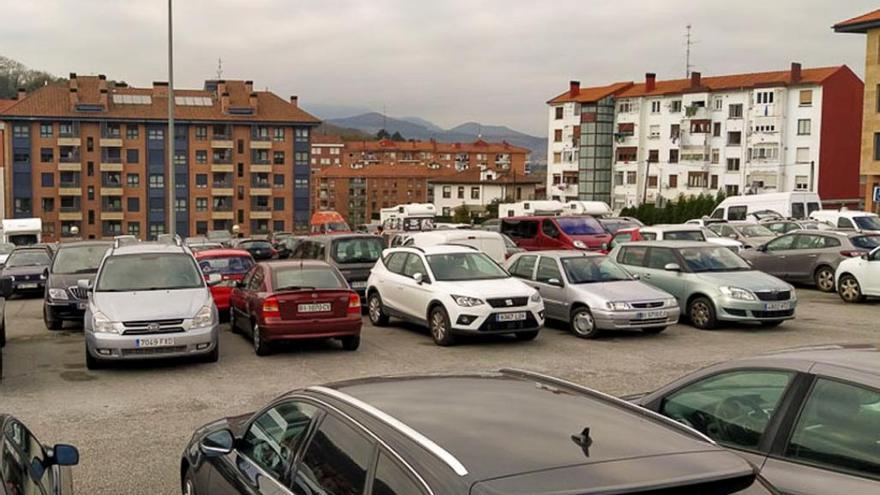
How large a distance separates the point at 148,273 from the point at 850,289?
15.2m

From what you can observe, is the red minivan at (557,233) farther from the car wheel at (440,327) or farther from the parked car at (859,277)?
the car wheel at (440,327)

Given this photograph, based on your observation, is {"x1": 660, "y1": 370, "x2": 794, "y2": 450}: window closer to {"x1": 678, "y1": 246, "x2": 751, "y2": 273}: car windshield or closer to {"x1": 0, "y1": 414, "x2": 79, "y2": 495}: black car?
{"x1": 0, "y1": 414, "x2": 79, "y2": 495}: black car

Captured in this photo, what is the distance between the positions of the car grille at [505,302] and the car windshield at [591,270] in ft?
6.21

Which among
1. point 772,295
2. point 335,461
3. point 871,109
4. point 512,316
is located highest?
point 871,109

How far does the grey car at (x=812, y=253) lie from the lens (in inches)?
858

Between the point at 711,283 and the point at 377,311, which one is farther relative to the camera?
the point at 377,311

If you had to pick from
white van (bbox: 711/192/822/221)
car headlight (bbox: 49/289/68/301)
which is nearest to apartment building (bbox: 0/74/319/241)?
white van (bbox: 711/192/822/221)

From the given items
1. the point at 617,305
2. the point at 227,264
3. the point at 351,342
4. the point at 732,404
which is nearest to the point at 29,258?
the point at 227,264

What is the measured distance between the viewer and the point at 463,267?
15.2 meters

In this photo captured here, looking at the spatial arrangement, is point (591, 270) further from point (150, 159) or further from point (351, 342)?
point (150, 159)

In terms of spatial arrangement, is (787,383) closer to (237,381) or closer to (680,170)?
(237,381)

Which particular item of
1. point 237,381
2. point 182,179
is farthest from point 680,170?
point 237,381

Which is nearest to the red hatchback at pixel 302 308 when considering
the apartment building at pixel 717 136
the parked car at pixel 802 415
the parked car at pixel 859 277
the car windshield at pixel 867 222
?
the parked car at pixel 802 415

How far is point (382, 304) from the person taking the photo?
16.6m
